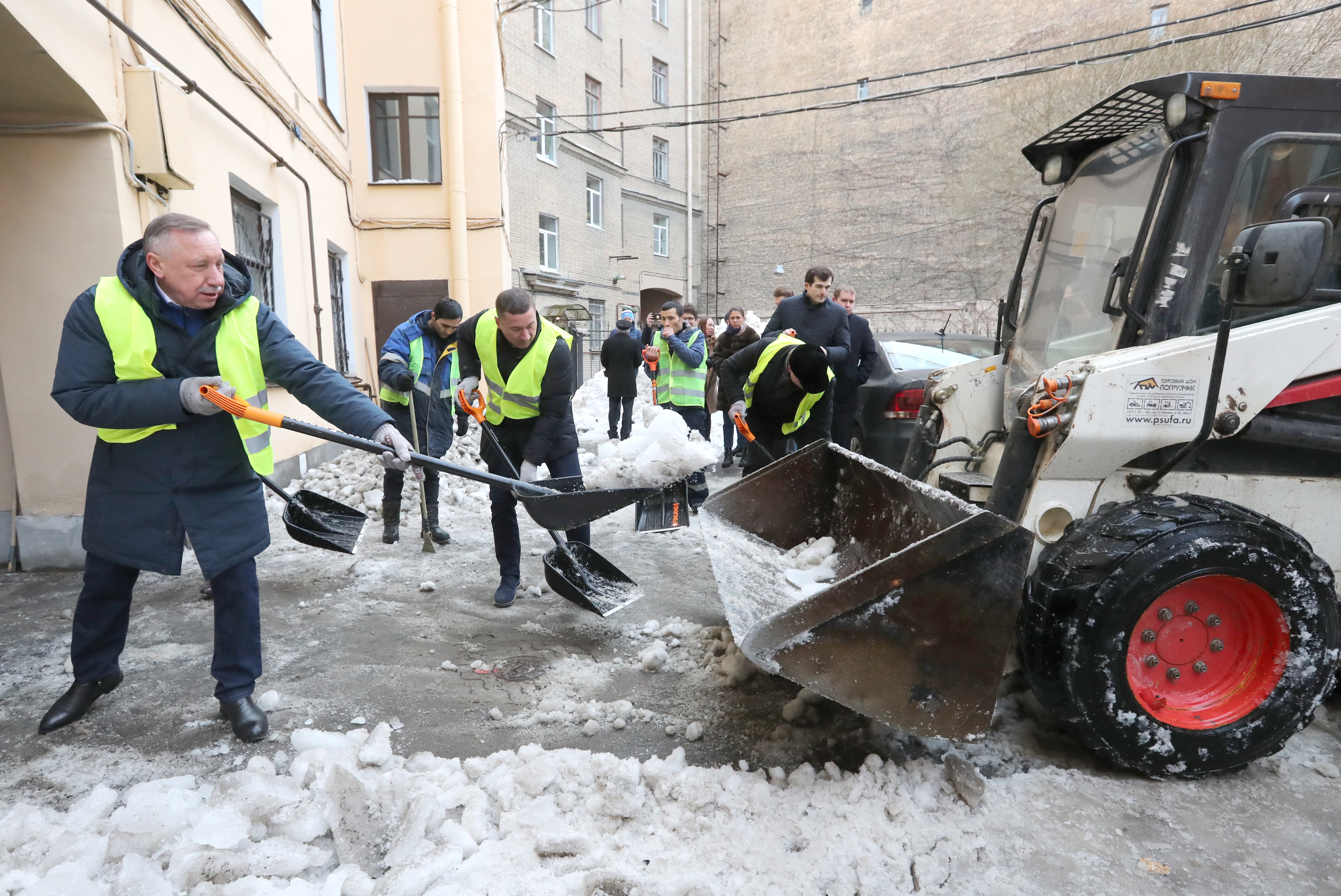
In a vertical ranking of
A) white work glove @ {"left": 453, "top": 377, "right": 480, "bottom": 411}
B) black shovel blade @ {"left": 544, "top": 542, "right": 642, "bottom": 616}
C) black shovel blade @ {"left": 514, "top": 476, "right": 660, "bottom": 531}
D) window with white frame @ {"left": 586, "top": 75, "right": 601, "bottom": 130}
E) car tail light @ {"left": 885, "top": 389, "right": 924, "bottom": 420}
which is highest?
window with white frame @ {"left": 586, "top": 75, "right": 601, "bottom": 130}

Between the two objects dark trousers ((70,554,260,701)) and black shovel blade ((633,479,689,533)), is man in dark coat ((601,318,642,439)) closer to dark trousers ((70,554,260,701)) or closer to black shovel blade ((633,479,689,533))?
black shovel blade ((633,479,689,533))

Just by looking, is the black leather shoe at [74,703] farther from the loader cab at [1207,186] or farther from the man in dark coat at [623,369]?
the man in dark coat at [623,369]

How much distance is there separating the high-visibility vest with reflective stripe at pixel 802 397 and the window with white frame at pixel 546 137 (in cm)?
1485

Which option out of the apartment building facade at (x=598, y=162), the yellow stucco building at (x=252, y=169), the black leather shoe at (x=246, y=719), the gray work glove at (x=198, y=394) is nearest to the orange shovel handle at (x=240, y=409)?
the gray work glove at (x=198, y=394)

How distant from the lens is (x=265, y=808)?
2098 millimetres

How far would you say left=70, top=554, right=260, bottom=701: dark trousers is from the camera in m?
2.69

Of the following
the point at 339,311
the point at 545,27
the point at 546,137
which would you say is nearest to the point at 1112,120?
the point at 339,311

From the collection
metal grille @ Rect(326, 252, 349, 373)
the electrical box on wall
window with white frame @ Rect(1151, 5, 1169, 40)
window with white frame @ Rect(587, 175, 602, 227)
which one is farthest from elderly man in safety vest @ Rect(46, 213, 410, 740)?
window with white frame @ Rect(1151, 5, 1169, 40)

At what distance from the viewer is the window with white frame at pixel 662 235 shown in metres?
24.2

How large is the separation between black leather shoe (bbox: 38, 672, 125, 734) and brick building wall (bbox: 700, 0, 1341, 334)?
19.4 m

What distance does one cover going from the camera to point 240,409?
8.06 feet

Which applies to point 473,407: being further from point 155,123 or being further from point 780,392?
point 155,123

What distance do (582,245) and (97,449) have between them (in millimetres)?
18186

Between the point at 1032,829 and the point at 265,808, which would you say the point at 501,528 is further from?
the point at 1032,829
